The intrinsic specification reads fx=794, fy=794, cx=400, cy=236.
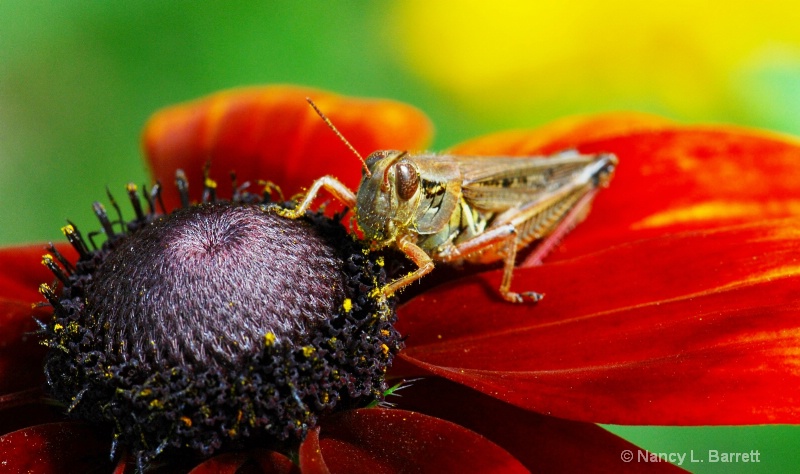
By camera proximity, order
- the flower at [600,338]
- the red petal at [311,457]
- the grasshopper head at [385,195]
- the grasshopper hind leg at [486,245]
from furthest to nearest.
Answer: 1. the grasshopper hind leg at [486,245]
2. the grasshopper head at [385,195]
3. the flower at [600,338]
4. the red petal at [311,457]

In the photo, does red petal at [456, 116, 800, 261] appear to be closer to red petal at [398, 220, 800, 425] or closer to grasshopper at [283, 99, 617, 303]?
grasshopper at [283, 99, 617, 303]

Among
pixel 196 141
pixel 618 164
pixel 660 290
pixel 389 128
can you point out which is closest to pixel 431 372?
pixel 660 290

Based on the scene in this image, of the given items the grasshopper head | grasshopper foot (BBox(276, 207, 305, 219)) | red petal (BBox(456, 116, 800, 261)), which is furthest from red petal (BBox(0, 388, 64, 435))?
red petal (BBox(456, 116, 800, 261))

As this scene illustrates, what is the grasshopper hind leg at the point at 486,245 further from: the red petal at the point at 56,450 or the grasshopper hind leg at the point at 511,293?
the red petal at the point at 56,450

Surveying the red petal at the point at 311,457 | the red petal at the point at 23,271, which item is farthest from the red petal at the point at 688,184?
the red petal at the point at 23,271

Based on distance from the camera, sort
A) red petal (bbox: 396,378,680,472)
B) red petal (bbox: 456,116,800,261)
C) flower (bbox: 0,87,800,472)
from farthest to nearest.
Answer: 1. red petal (bbox: 456,116,800,261)
2. red petal (bbox: 396,378,680,472)
3. flower (bbox: 0,87,800,472)

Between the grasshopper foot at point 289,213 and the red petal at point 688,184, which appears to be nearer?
the grasshopper foot at point 289,213

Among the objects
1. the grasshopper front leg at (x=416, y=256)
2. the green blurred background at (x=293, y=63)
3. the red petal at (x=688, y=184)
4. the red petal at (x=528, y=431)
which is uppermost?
the green blurred background at (x=293, y=63)
